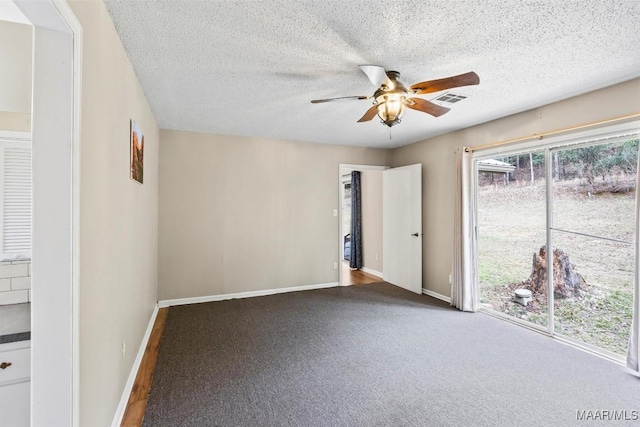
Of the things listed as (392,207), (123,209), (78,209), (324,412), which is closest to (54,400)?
(78,209)

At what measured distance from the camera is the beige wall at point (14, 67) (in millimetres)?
1878

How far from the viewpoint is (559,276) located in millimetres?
3268

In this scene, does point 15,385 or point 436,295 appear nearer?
point 15,385

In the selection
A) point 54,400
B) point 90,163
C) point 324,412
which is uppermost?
point 90,163

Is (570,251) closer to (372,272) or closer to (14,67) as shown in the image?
(372,272)

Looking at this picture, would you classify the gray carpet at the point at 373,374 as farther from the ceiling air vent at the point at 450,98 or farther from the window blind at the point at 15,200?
the ceiling air vent at the point at 450,98

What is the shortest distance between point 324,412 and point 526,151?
3.41 m

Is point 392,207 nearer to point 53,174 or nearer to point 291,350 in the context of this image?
point 291,350

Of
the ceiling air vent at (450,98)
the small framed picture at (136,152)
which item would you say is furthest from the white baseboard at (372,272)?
the small framed picture at (136,152)

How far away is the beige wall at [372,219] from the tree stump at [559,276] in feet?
9.80

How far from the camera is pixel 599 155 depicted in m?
2.95

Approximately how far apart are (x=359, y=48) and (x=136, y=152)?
6.33 ft

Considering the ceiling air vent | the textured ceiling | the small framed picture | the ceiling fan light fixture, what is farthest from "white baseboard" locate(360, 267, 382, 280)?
the small framed picture

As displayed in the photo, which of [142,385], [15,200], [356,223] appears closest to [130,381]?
[142,385]
